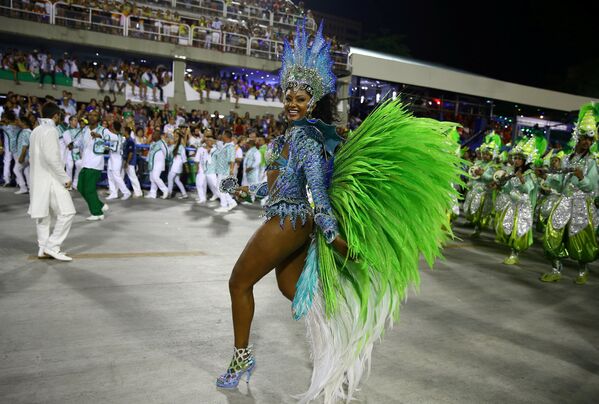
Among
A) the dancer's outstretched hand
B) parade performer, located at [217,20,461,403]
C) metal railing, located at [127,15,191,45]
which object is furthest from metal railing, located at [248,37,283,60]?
parade performer, located at [217,20,461,403]

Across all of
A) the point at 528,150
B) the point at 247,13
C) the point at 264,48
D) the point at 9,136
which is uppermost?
the point at 247,13

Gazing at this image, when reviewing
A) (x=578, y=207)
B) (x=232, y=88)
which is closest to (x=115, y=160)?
(x=578, y=207)

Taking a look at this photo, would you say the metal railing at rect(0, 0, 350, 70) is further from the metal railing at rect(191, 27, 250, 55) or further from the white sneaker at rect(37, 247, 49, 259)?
the white sneaker at rect(37, 247, 49, 259)

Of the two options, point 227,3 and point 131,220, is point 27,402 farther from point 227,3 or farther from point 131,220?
point 227,3

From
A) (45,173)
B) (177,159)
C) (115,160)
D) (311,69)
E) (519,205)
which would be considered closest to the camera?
(311,69)

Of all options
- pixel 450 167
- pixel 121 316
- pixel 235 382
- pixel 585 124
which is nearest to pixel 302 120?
pixel 450 167

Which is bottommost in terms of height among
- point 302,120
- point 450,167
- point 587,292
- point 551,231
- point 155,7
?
point 587,292

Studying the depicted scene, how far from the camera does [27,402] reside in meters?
2.55

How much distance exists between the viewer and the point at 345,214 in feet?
8.57

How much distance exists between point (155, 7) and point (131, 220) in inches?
667

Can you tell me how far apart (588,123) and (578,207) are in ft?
3.56

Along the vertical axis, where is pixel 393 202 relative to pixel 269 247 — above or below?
above

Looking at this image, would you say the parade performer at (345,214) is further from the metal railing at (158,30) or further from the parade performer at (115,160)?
the metal railing at (158,30)

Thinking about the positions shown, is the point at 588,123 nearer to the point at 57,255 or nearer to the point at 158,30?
the point at 57,255
